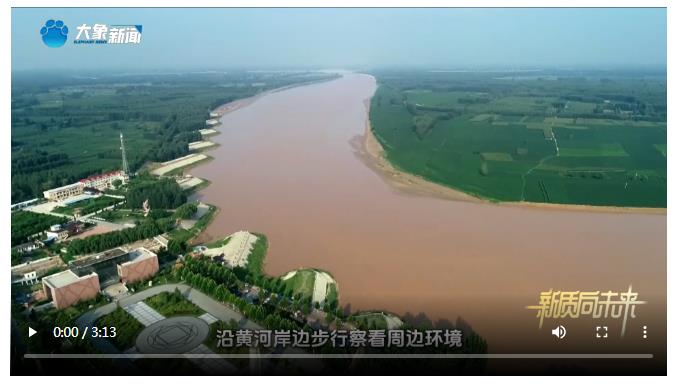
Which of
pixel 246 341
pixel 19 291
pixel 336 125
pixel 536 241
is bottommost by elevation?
pixel 19 291

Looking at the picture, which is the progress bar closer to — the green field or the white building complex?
the green field

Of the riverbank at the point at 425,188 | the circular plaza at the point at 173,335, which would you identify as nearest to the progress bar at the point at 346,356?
the circular plaza at the point at 173,335

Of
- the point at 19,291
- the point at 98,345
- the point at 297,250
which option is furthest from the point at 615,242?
the point at 19,291

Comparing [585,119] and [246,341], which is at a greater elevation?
[585,119]

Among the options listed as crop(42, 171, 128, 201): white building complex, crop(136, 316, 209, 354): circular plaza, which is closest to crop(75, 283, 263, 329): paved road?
crop(136, 316, 209, 354): circular plaza

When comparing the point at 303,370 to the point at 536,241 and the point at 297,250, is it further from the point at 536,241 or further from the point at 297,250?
the point at 536,241

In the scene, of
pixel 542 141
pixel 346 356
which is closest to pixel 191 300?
pixel 346 356

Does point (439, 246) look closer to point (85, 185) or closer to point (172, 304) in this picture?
point (172, 304)
